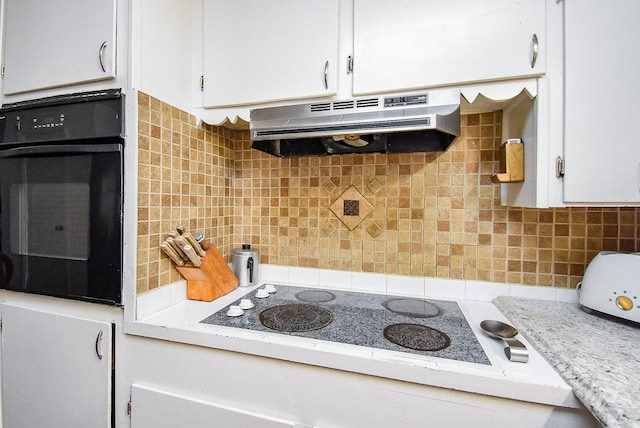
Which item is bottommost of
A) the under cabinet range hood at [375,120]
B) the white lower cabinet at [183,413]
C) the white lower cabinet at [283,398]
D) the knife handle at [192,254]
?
the white lower cabinet at [183,413]

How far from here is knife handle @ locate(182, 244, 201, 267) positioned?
1063mm

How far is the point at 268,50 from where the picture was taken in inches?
42.8

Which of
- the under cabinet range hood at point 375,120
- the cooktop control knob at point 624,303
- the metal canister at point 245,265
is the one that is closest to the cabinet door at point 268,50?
the under cabinet range hood at point 375,120

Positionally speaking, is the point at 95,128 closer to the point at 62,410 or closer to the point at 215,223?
the point at 215,223

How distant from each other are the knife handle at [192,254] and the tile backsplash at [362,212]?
0.09 m

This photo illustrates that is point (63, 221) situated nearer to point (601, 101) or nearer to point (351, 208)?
point (351, 208)

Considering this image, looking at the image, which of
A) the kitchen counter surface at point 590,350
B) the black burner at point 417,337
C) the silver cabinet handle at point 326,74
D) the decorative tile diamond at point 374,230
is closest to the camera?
the kitchen counter surface at point 590,350

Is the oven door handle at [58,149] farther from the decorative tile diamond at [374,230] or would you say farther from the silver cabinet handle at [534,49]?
the silver cabinet handle at [534,49]

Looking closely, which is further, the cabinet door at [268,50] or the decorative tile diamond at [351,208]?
the decorative tile diamond at [351,208]

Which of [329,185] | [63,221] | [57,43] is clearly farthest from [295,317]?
[57,43]

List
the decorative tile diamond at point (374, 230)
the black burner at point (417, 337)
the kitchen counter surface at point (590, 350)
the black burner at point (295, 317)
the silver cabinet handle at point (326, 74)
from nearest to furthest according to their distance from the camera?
the kitchen counter surface at point (590, 350) → the black burner at point (417, 337) → the black burner at point (295, 317) → the silver cabinet handle at point (326, 74) → the decorative tile diamond at point (374, 230)

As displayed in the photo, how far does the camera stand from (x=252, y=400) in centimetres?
85

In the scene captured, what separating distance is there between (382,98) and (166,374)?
45.8 inches

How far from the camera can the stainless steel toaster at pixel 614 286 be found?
0.85 metres
